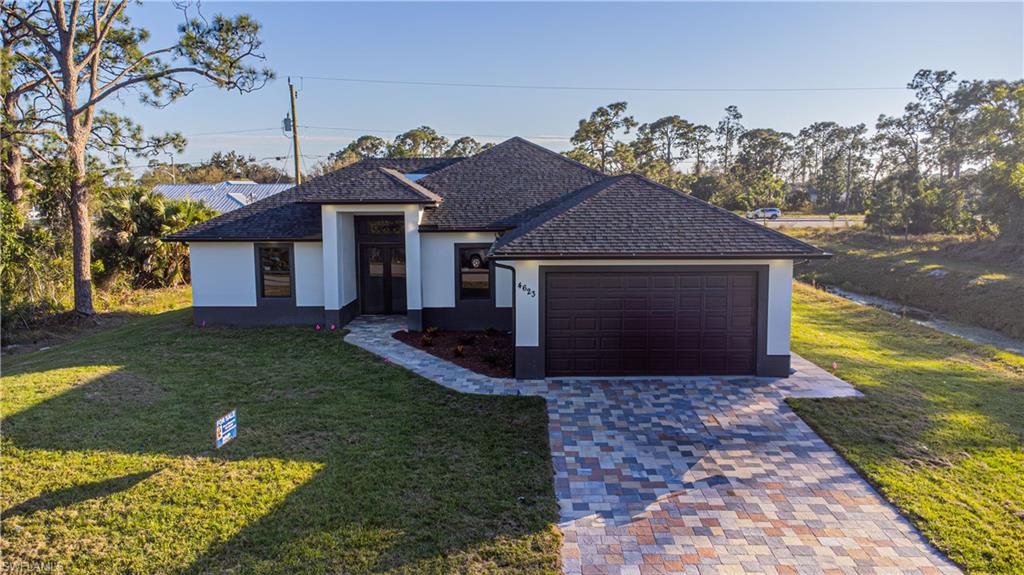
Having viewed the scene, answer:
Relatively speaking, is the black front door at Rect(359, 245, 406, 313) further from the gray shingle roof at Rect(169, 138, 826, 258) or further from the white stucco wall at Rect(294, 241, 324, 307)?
the gray shingle roof at Rect(169, 138, 826, 258)

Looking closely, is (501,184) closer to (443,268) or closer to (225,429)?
(443,268)

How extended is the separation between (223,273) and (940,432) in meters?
15.7

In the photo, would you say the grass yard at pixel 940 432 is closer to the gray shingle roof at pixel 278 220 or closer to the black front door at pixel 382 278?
the black front door at pixel 382 278

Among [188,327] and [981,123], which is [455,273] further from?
[981,123]

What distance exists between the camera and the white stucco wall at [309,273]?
14.9m

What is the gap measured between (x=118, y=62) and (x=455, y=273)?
13.2 meters

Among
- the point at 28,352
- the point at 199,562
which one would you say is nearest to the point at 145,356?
the point at 28,352

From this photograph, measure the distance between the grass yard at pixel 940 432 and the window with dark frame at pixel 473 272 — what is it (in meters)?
7.78

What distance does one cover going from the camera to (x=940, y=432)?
26.5ft

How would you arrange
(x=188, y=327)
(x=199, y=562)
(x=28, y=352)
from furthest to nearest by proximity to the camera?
1. (x=188, y=327)
2. (x=28, y=352)
3. (x=199, y=562)

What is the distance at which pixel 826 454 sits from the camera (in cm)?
738

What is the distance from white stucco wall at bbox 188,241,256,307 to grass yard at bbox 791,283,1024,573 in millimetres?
13222

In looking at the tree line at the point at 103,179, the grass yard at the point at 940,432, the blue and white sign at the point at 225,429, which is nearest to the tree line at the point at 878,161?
the tree line at the point at 103,179

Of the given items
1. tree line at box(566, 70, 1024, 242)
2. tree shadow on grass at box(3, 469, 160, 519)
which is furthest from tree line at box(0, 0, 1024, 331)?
tree shadow on grass at box(3, 469, 160, 519)
